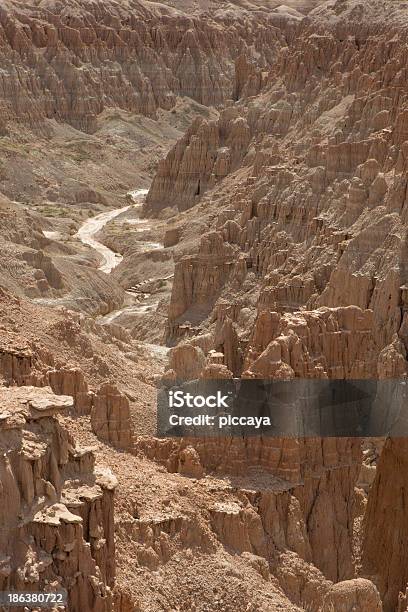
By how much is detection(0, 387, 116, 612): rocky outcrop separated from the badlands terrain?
32 millimetres

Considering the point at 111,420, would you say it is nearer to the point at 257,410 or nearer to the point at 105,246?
the point at 257,410

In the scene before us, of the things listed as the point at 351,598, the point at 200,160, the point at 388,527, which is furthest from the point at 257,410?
the point at 200,160

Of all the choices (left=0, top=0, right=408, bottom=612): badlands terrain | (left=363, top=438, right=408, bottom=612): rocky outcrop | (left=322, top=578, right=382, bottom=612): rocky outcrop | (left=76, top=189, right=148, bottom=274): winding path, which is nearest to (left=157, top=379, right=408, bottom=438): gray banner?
(left=0, top=0, right=408, bottom=612): badlands terrain

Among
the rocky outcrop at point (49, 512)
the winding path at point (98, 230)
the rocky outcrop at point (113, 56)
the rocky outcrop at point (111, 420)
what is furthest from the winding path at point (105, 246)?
the rocky outcrop at point (49, 512)

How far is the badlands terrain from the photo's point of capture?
691 inches

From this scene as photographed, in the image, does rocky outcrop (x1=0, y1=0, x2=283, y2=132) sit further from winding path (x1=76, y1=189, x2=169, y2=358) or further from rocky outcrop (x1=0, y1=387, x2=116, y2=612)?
rocky outcrop (x1=0, y1=387, x2=116, y2=612)

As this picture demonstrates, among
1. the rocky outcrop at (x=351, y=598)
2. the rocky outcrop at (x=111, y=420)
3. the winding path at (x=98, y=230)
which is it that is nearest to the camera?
the rocky outcrop at (x=351, y=598)

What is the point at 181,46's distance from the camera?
403ft

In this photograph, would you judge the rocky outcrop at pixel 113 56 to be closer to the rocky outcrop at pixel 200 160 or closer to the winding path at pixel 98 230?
the winding path at pixel 98 230

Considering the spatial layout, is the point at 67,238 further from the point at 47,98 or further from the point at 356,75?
the point at 47,98

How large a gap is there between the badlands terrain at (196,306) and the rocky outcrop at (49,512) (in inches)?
1.3

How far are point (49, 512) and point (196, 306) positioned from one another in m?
34.4

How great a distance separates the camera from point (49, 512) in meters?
15.6

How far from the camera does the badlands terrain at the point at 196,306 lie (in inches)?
691
